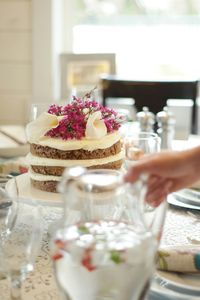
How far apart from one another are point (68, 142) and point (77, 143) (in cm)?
2

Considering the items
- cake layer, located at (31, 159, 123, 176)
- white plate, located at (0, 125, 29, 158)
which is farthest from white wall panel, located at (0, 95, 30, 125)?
cake layer, located at (31, 159, 123, 176)

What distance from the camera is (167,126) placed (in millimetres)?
1761

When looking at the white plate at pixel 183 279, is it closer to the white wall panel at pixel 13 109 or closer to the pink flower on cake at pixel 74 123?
the pink flower on cake at pixel 74 123

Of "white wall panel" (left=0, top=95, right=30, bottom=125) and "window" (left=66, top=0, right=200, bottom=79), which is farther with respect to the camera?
"window" (left=66, top=0, right=200, bottom=79)

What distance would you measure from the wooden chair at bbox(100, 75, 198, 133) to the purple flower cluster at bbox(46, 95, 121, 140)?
1.27 meters

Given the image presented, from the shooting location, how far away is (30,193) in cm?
108

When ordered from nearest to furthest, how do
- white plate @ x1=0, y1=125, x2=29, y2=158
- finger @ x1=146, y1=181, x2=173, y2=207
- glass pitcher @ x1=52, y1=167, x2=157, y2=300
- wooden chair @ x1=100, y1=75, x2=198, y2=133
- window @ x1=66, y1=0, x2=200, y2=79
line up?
glass pitcher @ x1=52, y1=167, x2=157, y2=300
finger @ x1=146, y1=181, x2=173, y2=207
white plate @ x1=0, y1=125, x2=29, y2=158
wooden chair @ x1=100, y1=75, x2=198, y2=133
window @ x1=66, y1=0, x2=200, y2=79

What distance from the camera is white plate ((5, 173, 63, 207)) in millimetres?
996

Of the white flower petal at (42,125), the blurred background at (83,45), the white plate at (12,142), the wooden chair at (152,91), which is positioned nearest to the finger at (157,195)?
the white flower petal at (42,125)

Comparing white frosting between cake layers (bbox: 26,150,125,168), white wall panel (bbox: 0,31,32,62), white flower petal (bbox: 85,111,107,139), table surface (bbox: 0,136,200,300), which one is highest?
white wall panel (bbox: 0,31,32,62)

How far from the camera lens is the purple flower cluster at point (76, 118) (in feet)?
3.55

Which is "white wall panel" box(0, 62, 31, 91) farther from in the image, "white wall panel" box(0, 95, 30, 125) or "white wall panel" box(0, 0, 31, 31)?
"white wall panel" box(0, 0, 31, 31)

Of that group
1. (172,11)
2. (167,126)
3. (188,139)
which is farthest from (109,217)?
(172,11)

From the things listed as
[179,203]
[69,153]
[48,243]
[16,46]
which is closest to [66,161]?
[69,153]
